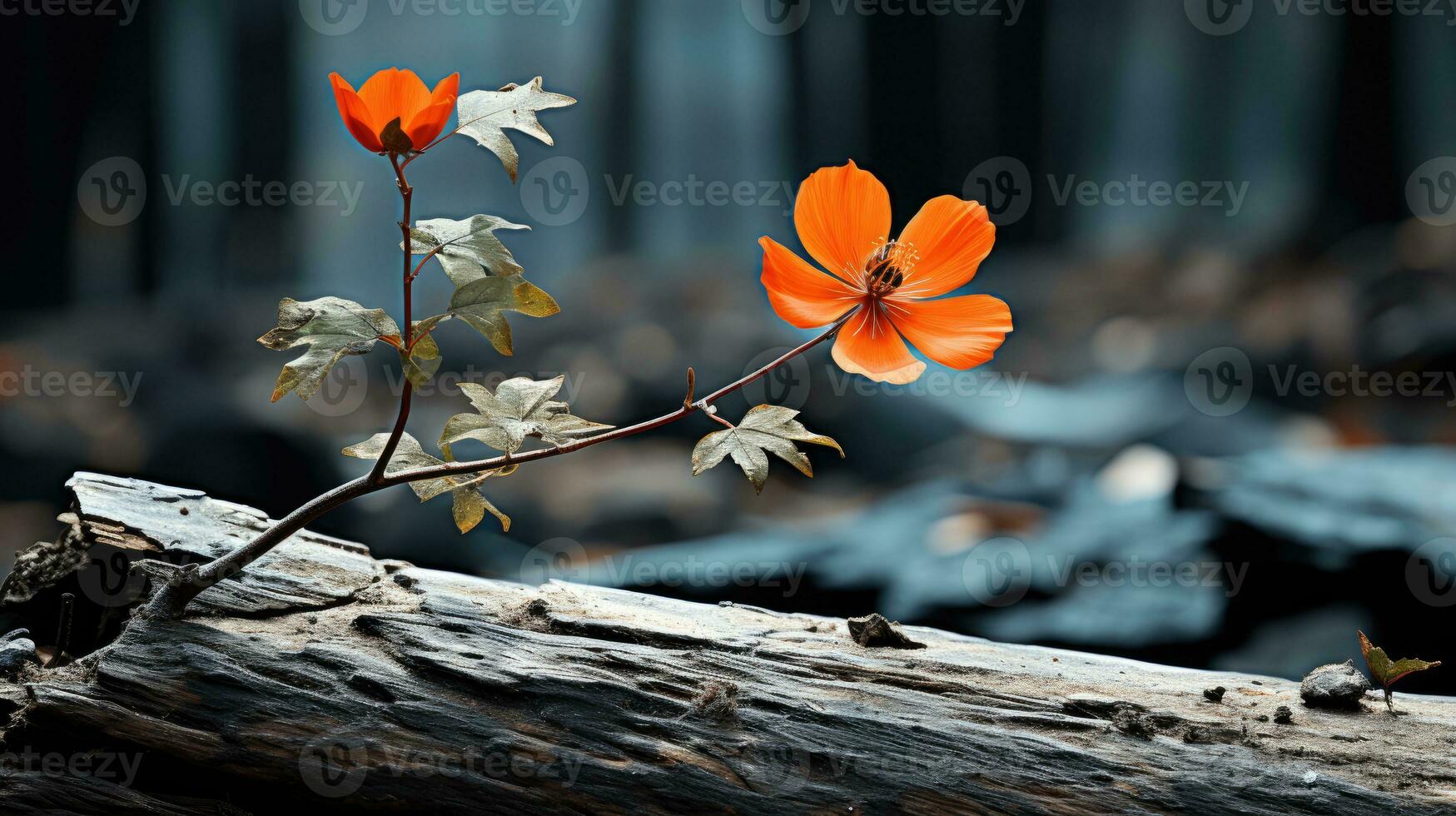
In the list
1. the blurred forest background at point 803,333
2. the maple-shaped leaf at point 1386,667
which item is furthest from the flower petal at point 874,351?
the blurred forest background at point 803,333

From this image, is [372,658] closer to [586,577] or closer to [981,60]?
[586,577]

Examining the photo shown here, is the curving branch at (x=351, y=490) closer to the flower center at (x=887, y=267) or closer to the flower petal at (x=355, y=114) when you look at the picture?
the flower center at (x=887, y=267)

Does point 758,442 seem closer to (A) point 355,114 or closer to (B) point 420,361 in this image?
(B) point 420,361

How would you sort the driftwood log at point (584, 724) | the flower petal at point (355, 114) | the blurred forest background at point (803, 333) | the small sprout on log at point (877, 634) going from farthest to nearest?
the blurred forest background at point (803, 333)
the small sprout on log at point (877, 634)
the driftwood log at point (584, 724)
the flower petal at point (355, 114)

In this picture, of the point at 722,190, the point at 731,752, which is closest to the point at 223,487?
the point at 722,190

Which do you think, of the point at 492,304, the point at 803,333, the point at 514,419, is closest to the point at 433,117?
the point at 492,304

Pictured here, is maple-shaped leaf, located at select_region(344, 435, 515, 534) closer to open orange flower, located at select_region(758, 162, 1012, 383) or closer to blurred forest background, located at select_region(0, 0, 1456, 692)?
open orange flower, located at select_region(758, 162, 1012, 383)
